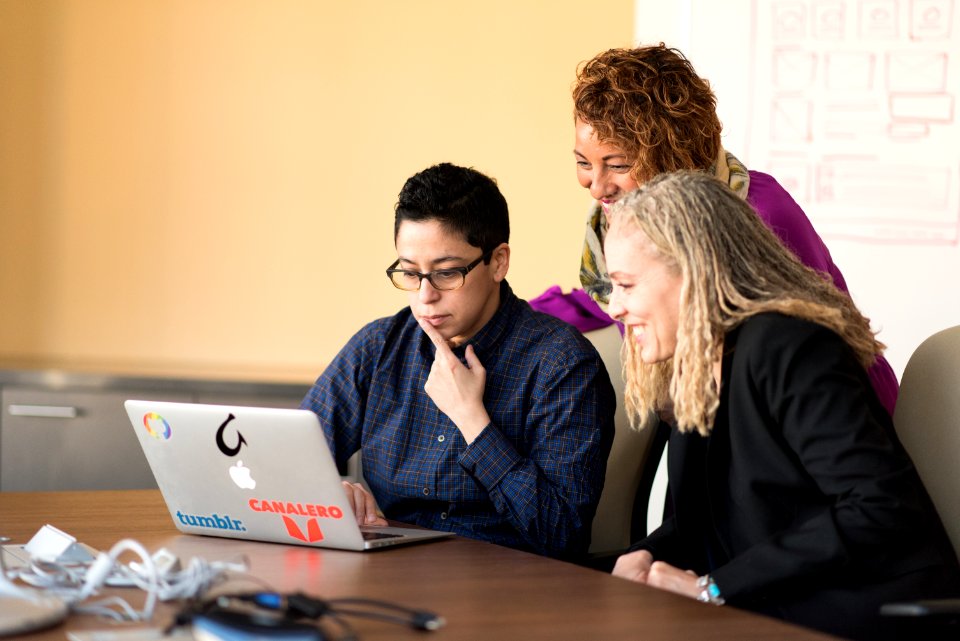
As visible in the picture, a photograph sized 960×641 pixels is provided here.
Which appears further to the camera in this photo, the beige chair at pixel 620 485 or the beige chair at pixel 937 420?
the beige chair at pixel 620 485

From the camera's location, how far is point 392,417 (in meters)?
2.15

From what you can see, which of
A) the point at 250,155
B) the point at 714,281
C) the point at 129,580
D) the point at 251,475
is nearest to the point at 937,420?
the point at 714,281

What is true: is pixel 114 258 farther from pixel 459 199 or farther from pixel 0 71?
pixel 459 199

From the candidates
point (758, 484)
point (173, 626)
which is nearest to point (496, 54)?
point (758, 484)

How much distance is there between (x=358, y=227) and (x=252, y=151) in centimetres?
42

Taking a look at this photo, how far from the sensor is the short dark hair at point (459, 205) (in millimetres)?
2084

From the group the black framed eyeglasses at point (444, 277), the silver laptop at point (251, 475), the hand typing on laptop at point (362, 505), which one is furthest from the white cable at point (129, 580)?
the black framed eyeglasses at point (444, 277)


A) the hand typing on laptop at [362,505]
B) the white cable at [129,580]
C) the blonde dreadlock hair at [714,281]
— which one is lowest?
the hand typing on laptop at [362,505]

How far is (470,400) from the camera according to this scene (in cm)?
199

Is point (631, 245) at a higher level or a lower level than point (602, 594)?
higher

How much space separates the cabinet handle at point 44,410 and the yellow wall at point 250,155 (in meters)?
0.34

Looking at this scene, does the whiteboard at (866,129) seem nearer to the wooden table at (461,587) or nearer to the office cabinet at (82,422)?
the office cabinet at (82,422)

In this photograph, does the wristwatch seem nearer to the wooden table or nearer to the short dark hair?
the wooden table

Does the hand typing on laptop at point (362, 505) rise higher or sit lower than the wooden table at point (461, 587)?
lower
